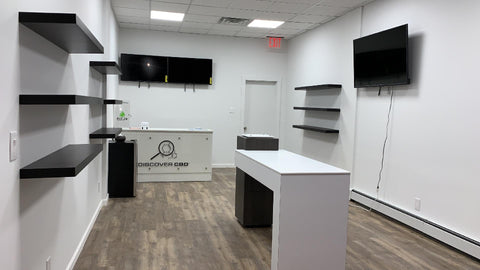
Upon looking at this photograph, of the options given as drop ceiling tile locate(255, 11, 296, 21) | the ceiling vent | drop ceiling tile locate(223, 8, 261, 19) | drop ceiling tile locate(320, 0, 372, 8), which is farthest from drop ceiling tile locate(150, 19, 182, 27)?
drop ceiling tile locate(320, 0, 372, 8)

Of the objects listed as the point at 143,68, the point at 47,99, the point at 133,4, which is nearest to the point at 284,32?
the point at 143,68

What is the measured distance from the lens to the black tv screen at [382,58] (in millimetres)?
4316

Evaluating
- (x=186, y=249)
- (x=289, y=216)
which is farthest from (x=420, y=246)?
(x=186, y=249)

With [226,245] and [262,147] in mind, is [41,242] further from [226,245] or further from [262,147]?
[262,147]

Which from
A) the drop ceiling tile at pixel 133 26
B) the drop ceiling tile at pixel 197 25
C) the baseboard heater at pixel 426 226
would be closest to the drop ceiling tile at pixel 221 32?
the drop ceiling tile at pixel 197 25

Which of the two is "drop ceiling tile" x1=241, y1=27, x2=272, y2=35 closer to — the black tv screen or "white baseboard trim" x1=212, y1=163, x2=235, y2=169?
the black tv screen

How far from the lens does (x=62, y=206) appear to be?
2.59 meters

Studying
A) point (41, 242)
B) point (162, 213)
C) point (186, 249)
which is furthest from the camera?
point (162, 213)

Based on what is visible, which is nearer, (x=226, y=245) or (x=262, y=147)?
(x=226, y=245)

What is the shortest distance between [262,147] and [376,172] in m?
1.87

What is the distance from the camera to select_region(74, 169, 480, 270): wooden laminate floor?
320 cm

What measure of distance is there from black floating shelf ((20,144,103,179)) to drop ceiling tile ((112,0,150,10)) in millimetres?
3883

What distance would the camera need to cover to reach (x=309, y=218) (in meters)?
2.76

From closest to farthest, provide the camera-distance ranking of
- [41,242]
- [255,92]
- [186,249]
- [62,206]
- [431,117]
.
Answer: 1. [41,242]
2. [62,206]
3. [186,249]
4. [431,117]
5. [255,92]
